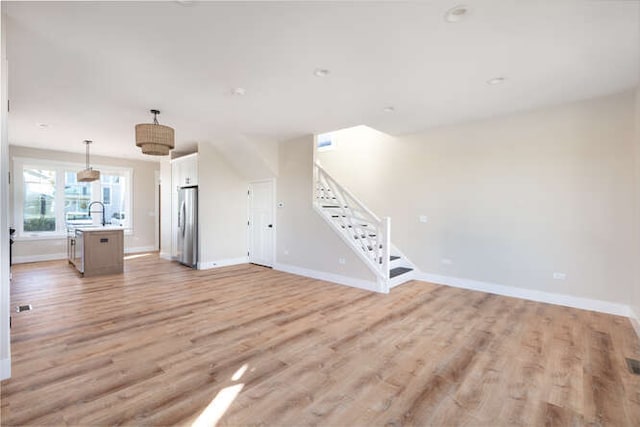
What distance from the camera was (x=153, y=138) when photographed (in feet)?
11.1

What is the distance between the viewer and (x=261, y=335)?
10.1ft

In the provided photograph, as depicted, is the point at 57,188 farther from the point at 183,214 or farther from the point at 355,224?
the point at 355,224

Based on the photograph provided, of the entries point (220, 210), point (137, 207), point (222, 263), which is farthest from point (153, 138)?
point (137, 207)

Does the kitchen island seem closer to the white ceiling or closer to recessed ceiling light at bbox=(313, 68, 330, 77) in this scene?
the white ceiling

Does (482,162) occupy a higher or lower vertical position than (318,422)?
higher

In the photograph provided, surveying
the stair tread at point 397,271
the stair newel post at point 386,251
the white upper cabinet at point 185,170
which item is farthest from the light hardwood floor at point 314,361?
the white upper cabinet at point 185,170

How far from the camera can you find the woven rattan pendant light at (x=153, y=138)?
3.37 metres

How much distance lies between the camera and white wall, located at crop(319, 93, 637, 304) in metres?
3.73

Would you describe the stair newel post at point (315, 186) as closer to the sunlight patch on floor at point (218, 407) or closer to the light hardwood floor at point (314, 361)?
the light hardwood floor at point (314, 361)

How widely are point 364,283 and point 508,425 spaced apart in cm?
311

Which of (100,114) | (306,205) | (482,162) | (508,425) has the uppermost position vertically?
(100,114)

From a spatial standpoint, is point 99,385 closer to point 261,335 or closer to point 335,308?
point 261,335

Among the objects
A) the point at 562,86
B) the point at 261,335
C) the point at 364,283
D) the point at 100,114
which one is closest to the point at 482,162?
the point at 562,86

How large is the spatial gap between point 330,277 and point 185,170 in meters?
4.12
